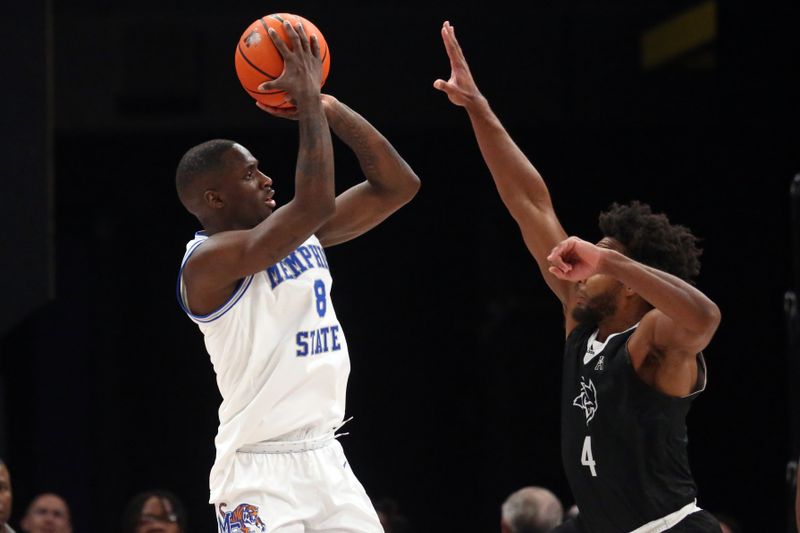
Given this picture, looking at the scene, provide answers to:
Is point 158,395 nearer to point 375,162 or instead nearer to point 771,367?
point 771,367

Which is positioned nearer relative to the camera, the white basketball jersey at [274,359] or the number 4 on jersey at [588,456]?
the white basketball jersey at [274,359]

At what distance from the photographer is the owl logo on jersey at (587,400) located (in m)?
4.71

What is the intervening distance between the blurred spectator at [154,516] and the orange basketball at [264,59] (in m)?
3.73

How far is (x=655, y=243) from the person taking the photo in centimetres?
491

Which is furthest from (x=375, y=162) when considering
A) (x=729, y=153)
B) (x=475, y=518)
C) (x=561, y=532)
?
(x=475, y=518)

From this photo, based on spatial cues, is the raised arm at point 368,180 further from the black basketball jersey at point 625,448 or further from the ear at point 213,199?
the black basketball jersey at point 625,448

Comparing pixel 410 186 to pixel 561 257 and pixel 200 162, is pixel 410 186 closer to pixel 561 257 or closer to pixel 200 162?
pixel 200 162

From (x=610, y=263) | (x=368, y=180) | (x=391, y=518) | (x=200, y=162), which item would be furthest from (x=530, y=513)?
(x=200, y=162)

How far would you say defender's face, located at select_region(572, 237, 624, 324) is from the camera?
4.88 metres

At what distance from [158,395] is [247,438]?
6796 mm

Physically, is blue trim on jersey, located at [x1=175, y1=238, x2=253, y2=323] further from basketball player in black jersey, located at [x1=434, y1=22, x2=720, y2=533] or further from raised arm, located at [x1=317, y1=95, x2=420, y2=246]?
basketball player in black jersey, located at [x1=434, y1=22, x2=720, y2=533]

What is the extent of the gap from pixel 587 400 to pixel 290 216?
1224mm

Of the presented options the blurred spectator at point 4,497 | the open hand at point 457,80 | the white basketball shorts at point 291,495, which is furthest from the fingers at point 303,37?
the blurred spectator at point 4,497

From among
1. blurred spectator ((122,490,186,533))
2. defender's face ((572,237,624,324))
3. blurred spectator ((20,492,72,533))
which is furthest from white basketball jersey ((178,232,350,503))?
blurred spectator ((20,492,72,533))
